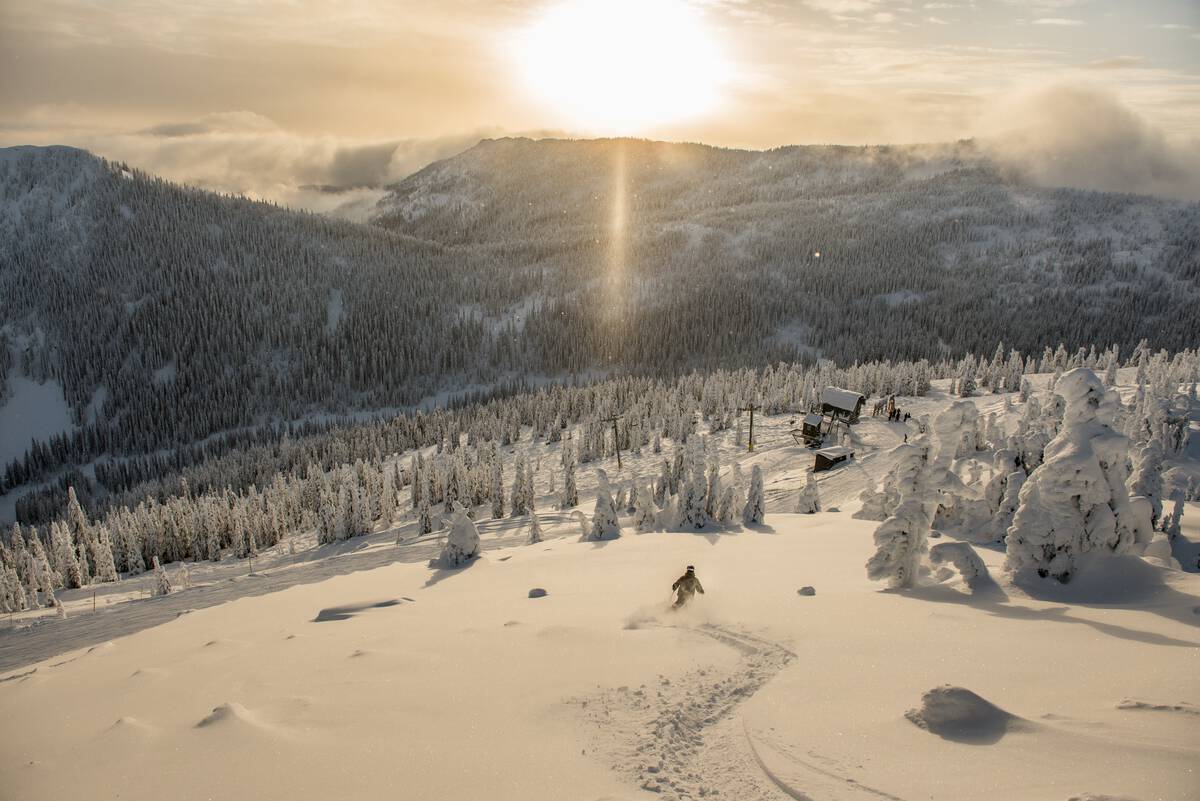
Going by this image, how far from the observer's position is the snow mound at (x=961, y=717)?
9000mm

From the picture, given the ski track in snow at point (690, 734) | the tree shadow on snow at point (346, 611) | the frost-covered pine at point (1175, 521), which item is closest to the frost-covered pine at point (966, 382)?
the frost-covered pine at point (1175, 521)

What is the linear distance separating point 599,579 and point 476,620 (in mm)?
6110

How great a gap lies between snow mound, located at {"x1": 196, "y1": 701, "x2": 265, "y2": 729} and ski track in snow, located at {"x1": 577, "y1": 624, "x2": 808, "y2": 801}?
542 cm

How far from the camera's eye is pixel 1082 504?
16188 mm

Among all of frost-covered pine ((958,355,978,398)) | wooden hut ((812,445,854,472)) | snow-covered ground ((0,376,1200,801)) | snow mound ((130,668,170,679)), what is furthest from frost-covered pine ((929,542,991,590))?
frost-covered pine ((958,355,978,398))

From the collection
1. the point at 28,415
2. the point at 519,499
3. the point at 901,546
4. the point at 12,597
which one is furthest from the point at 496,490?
the point at 28,415

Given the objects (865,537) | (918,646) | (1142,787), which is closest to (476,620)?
(918,646)

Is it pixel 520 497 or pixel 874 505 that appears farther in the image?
pixel 520 497

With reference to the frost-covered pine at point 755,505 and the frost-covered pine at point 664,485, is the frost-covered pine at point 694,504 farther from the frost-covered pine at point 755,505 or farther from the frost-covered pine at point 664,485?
the frost-covered pine at point 664,485

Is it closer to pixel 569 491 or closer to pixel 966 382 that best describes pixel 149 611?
pixel 569 491

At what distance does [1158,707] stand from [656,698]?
23.5ft

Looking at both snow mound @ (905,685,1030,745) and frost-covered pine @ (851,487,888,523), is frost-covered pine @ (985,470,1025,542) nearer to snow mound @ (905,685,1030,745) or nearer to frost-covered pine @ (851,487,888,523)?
frost-covered pine @ (851,487,888,523)

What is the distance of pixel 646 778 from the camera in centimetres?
857

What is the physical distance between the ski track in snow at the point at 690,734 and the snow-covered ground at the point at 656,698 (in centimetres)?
5
